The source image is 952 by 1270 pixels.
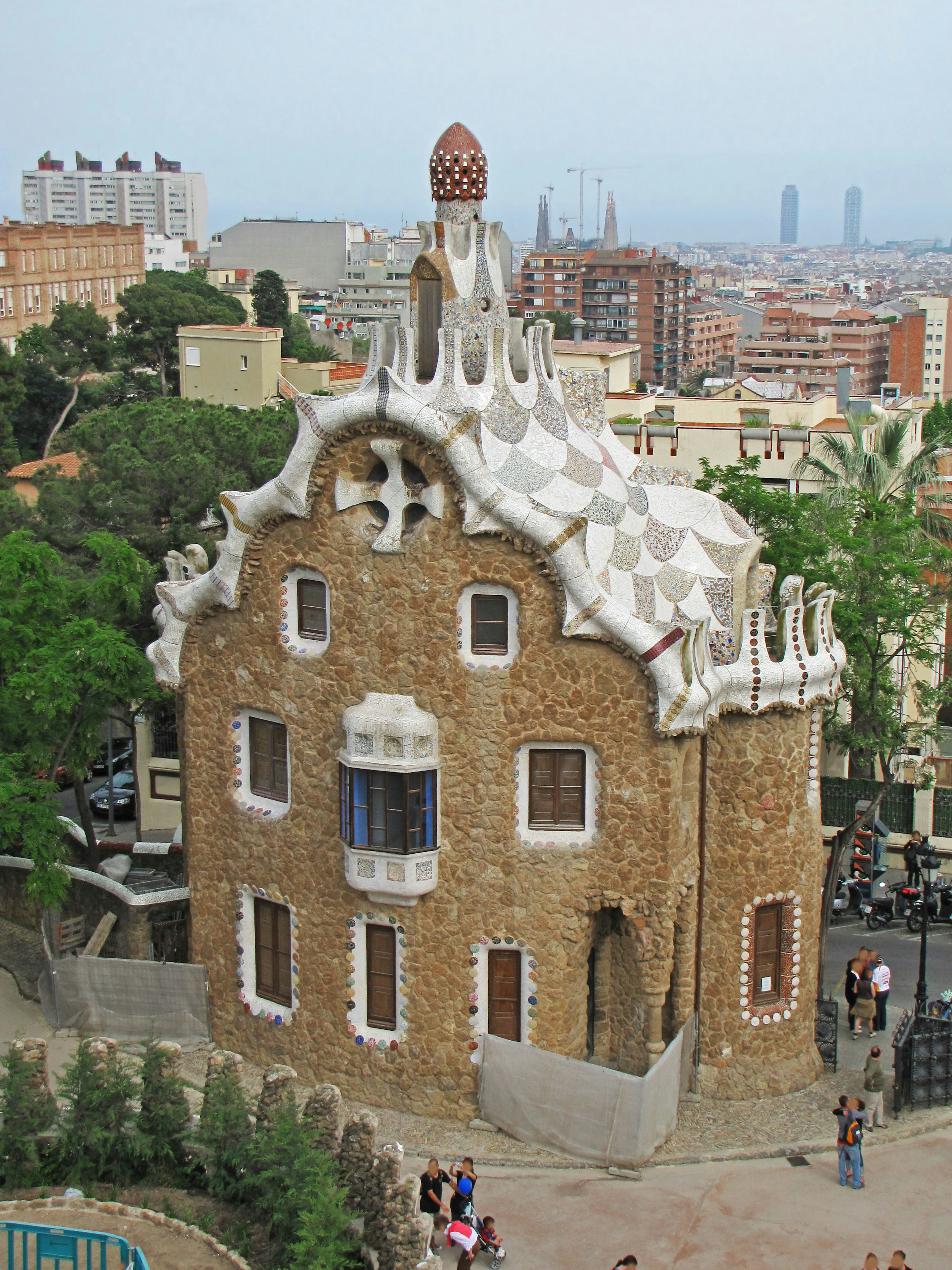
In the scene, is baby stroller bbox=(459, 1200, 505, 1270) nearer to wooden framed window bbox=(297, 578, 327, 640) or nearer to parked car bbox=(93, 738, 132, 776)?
wooden framed window bbox=(297, 578, 327, 640)

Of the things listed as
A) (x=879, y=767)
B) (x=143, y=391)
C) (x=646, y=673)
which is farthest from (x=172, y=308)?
(x=646, y=673)

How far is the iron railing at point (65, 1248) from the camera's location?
56.4 feet

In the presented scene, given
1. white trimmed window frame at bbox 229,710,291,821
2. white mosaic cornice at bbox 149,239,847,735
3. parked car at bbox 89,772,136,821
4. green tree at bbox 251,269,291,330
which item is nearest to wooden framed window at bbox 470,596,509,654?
white mosaic cornice at bbox 149,239,847,735

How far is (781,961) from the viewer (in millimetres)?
24109

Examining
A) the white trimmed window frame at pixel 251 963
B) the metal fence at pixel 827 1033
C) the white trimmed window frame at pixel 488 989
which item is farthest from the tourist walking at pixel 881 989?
the white trimmed window frame at pixel 251 963

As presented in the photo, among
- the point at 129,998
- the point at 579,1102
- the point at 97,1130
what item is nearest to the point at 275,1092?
the point at 97,1130

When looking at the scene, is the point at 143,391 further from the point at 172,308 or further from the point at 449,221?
the point at 449,221

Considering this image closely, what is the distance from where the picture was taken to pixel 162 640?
25.0 m

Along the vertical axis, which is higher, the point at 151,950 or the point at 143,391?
the point at 143,391

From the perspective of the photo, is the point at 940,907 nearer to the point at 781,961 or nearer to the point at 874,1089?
the point at 781,961

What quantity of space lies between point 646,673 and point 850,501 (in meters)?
12.3

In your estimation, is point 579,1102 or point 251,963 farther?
point 251,963

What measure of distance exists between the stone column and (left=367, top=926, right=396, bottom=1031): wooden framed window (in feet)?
9.86

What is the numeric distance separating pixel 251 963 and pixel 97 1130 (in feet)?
17.0
